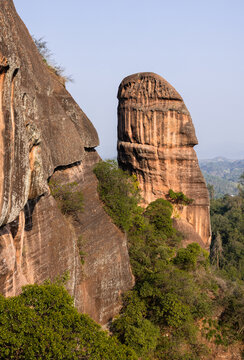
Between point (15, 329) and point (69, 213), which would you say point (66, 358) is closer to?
point (15, 329)

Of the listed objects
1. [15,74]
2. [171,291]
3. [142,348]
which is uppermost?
[15,74]

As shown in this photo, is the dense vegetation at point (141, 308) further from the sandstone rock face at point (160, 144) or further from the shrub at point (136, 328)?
the sandstone rock face at point (160, 144)

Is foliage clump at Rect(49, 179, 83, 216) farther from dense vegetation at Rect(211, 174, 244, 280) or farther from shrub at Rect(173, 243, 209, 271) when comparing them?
dense vegetation at Rect(211, 174, 244, 280)

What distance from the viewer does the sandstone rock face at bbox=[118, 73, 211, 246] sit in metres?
20.4

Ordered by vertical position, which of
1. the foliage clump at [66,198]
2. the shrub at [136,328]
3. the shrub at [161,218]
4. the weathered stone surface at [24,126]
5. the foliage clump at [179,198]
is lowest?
the shrub at [136,328]

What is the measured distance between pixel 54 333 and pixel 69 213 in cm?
598

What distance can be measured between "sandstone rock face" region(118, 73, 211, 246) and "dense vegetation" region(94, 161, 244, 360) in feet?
8.57

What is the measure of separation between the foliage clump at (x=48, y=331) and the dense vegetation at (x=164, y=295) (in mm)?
4693

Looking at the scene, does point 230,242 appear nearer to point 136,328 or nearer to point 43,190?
point 136,328

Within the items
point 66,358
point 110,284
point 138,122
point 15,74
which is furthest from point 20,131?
point 138,122

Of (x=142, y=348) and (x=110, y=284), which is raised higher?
(x=110, y=284)

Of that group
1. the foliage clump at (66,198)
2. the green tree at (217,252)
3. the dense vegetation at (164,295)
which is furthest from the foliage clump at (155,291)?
the green tree at (217,252)

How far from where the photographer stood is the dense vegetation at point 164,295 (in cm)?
1346

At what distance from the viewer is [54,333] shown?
7.52 meters
